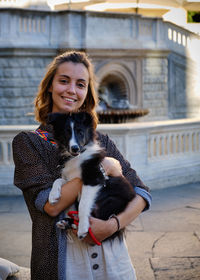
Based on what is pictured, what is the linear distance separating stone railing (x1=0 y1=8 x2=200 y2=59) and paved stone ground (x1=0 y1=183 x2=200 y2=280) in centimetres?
979

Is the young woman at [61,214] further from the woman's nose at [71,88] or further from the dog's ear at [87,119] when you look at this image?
the dog's ear at [87,119]

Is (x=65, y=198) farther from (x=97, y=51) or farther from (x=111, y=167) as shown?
(x=97, y=51)

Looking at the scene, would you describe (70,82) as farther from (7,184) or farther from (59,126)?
(7,184)

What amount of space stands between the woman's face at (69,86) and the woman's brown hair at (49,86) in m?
0.03

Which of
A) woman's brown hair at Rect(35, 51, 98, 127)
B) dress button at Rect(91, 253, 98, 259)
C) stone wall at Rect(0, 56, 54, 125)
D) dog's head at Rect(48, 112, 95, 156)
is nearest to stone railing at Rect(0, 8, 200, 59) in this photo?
stone wall at Rect(0, 56, 54, 125)

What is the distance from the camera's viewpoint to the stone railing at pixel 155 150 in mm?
6734

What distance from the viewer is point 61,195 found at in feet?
6.46

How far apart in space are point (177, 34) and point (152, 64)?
272cm

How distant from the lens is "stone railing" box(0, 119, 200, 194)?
6.73 m

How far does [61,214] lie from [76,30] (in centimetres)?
1402

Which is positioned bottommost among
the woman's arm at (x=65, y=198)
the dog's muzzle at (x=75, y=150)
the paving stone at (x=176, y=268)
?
the paving stone at (x=176, y=268)

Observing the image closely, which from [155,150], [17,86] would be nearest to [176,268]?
[155,150]

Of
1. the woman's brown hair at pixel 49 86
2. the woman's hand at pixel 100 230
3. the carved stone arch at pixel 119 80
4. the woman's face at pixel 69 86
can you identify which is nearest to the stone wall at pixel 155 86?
the carved stone arch at pixel 119 80

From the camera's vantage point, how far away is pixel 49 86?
2.34 meters
